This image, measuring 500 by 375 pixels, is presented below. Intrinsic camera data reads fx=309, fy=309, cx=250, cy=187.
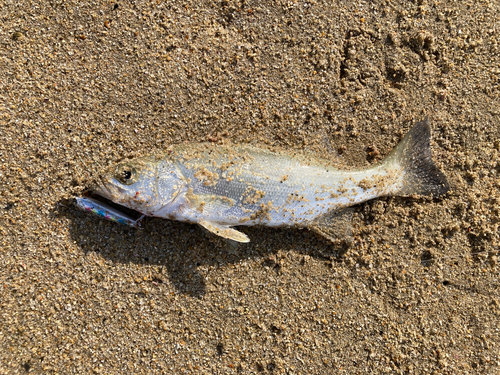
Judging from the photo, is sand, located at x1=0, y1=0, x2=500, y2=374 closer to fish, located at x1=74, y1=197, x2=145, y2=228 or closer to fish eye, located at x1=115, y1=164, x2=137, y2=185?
fish, located at x1=74, y1=197, x2=145, y2=228

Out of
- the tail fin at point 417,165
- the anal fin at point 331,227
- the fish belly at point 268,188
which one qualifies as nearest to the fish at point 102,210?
the fish belly at point 268,188

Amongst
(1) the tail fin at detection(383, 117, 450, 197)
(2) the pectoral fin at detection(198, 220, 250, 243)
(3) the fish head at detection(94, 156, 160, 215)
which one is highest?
(1) the tail fin at detection(383, 117, 450, 197)

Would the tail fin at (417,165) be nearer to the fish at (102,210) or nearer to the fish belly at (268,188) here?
the fish belly at (268,188)

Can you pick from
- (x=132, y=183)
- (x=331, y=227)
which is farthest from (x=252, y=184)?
(x=132, y=183)

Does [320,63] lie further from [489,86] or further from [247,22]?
[489,86]

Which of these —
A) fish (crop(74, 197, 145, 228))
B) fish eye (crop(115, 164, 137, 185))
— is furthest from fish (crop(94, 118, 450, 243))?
fish (crop(74, 197, 145, 228))

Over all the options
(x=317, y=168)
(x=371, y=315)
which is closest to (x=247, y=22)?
(x=317, y=168)
